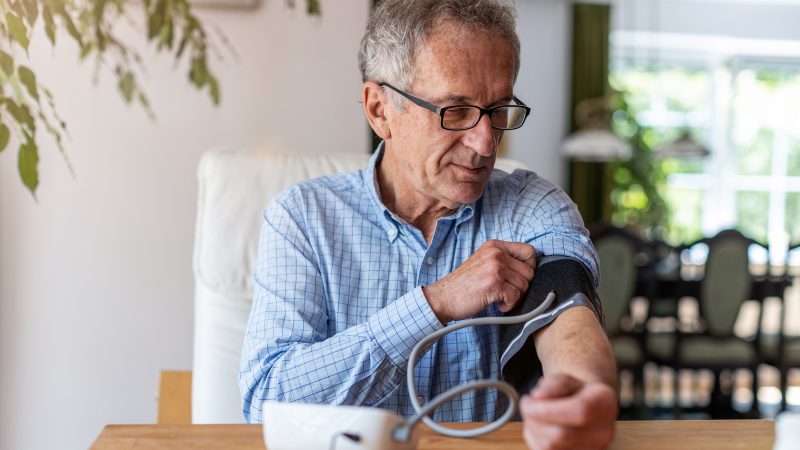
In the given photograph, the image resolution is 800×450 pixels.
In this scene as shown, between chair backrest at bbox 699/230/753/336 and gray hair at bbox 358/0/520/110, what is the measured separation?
2.95m

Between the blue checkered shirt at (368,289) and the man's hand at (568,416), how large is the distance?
0.35m

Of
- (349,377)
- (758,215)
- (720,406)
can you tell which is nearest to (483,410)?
(349,377)

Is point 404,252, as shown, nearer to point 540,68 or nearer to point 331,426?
point 331,426

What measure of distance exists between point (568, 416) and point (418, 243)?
0.61 m

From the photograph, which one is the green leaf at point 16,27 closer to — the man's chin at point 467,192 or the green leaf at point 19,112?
the green leaf at point 19,112

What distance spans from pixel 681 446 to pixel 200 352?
985 mm

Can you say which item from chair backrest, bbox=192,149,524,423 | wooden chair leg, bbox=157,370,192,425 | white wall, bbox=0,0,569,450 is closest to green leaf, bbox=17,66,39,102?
chair backrest, bbox=192,149,524,423

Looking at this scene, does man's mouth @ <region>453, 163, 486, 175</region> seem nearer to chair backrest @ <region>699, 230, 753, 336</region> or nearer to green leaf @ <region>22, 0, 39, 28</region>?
green leaf @ <region>22, 0, 39, 28</region>

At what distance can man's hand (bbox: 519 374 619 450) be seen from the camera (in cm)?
75

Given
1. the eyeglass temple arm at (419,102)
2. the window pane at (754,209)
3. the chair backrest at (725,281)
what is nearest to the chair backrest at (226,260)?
the eyeglass temple arm at (419,102)

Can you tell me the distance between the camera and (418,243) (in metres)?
1.33

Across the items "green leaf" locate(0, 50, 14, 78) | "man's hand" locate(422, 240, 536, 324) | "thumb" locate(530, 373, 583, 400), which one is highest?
"green leaf" locate(0, 50, 14, 78)

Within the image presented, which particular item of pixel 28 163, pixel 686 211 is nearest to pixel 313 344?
pixel 28 163

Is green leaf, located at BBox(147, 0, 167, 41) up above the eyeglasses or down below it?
above
